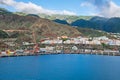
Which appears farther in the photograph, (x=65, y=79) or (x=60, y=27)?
(x=60, y=27)

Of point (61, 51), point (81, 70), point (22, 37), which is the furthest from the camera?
point (22, 37)

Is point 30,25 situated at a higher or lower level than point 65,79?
higher

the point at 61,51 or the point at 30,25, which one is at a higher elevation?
the point at 30,25

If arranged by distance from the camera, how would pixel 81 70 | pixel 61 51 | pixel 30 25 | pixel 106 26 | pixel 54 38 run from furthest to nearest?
pixel 106 26 < pixel 30 25 < pixel 54 38 < pixel 61 51 < pixel 81 70

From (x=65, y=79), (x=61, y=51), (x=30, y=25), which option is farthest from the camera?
(x=30, y=25)

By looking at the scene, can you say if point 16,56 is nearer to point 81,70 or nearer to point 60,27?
point 81,70

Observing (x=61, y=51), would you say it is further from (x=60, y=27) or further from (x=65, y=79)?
(x=65, y=79)

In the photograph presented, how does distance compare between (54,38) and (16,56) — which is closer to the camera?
(16,56)

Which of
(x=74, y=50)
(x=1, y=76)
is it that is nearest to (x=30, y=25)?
(x=74, y=50)

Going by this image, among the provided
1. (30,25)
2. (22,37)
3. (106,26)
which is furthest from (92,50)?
(106,26)
